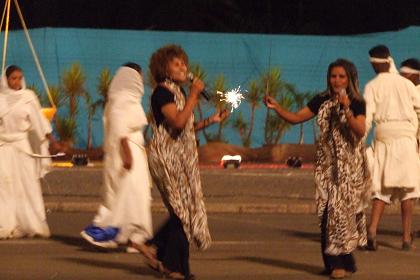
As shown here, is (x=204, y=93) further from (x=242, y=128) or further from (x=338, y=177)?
(x=242, y=128)

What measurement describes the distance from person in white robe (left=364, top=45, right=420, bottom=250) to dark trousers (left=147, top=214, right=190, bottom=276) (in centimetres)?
304

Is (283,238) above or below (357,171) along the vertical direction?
below

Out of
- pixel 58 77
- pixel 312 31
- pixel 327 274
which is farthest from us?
pixel 312 31

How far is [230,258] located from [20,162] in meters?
2.87

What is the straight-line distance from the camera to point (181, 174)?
1048 cm

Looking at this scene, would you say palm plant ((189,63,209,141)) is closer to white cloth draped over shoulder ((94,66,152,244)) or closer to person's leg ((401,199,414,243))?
person's leg ((401,199,414,243))

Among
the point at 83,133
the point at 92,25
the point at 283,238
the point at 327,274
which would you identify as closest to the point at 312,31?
the point at 92,25

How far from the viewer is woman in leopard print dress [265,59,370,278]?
35.6ft

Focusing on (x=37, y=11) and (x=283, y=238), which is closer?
(x=283, y=238)

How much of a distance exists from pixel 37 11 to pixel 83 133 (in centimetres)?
1779

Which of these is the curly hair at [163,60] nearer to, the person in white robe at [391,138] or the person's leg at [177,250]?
the person's leg at [177,250]

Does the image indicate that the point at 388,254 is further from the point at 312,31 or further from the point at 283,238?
the point at 312,31

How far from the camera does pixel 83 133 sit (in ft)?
91.2

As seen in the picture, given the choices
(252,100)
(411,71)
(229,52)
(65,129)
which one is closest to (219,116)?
(411,71)
